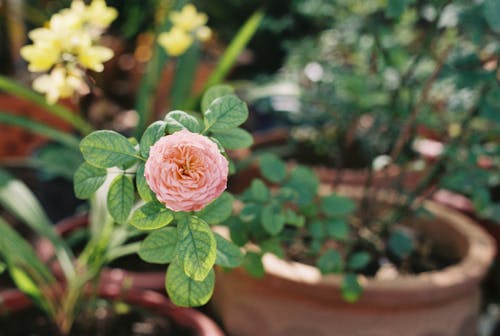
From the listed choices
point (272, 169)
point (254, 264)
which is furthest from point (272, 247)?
point (272, 169)

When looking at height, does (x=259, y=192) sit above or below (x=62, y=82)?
below

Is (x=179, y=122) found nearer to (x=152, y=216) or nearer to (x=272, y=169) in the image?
(x=152, y=216)

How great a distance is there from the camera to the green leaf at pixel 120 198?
29.8 inches

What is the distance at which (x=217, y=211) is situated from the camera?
2.77ft

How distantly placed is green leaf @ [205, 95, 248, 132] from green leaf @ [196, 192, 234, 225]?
0.11 meters

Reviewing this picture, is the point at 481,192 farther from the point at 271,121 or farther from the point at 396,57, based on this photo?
the point at 271,121

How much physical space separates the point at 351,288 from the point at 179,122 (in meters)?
0.57

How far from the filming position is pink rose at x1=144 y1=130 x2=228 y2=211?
65 cm

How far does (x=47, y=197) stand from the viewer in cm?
199

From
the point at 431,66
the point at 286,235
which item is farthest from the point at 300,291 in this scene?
the point at 431,66

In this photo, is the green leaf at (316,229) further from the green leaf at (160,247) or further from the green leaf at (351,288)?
the green leaf at (160,247)

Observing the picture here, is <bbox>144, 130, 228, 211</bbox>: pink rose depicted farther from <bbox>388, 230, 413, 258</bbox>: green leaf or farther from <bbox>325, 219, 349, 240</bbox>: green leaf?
<bbox>388, 230, 413, 258</bbox>: green leaf

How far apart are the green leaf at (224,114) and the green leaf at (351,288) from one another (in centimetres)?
53

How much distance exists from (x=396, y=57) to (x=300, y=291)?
520mm
